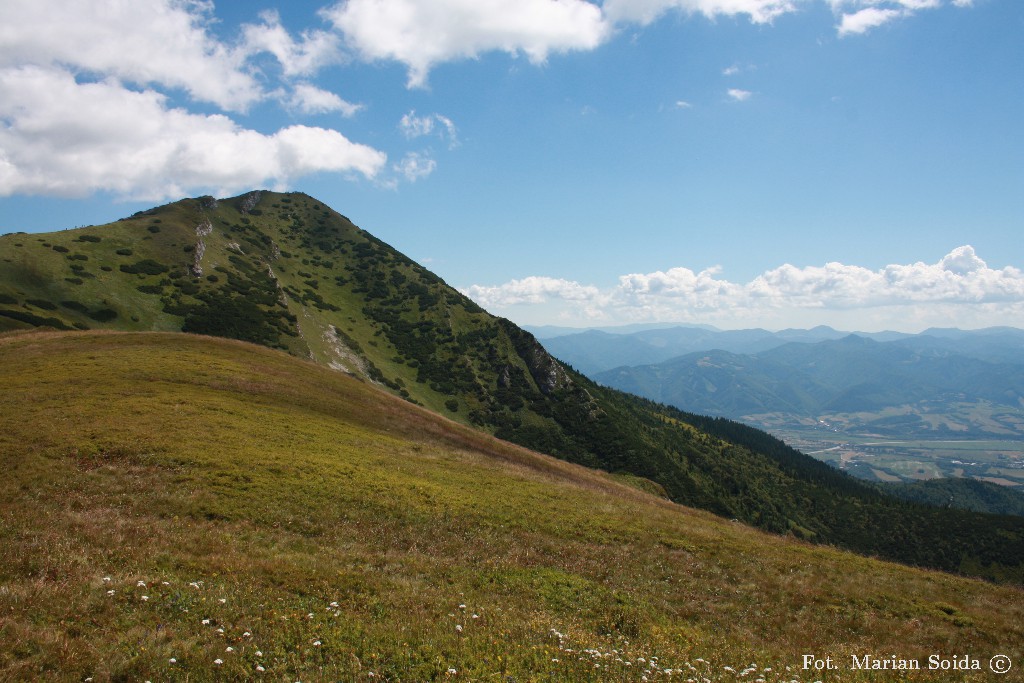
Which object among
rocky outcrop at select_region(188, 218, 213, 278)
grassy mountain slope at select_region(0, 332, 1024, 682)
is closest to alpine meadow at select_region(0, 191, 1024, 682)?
grassy mountain slope at select_region(0, 332, 1024, 682)

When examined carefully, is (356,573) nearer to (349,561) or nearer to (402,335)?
(349,561)

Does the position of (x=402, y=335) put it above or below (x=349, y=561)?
above

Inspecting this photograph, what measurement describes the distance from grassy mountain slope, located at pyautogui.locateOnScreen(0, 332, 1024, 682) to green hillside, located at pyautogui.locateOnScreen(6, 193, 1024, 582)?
57312 millimetres

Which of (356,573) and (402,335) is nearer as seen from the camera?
(356,573)

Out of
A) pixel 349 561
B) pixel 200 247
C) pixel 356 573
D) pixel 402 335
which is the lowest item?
pixel 349 561

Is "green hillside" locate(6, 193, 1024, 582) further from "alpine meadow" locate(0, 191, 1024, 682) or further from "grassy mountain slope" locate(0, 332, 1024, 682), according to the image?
"grassy mountain slope" locate(0, 332, 1024, 682)

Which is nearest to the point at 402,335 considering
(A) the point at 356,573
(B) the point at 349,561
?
(B) the point at 349,561

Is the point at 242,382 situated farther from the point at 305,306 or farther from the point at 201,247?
the point at 201,247

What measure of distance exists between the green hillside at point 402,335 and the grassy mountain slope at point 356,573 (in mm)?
57312

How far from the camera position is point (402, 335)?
148750mm

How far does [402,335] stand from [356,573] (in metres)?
135

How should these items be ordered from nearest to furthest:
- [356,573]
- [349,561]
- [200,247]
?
[356,573] < [349,561] < [200,247]

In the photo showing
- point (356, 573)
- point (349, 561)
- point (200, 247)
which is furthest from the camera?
point (200, 247)

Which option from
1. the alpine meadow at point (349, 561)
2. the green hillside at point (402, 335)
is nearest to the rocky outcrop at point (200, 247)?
the green hillside at point (402, 335)
